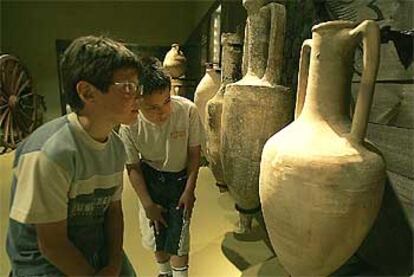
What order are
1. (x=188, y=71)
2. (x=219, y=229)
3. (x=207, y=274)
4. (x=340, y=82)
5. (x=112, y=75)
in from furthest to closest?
(x=188, y=71) < (x=219, y=229) < (x=207, y=274) < (x=340, y=82) < (x=112, y=75)

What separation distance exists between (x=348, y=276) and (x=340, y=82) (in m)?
0.56

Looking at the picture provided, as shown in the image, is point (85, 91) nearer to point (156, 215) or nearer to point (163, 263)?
point (156, 215)

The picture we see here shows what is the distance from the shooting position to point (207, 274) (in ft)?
4.42

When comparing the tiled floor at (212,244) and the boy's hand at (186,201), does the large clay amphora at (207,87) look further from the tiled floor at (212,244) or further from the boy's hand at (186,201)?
the boy's hand at (186,201)

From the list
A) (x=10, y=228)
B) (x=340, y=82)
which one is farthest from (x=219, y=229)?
(x=10, y=228)

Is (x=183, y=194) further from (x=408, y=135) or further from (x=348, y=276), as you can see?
(x=408, y=135)

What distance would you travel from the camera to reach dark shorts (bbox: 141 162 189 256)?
4.07 ft

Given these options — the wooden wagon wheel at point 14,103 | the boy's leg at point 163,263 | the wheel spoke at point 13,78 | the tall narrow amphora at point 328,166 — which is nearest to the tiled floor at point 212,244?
the boy's leg at point 163,263

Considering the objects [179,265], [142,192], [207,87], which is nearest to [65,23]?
[142,192]

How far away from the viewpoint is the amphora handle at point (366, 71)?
0.80m

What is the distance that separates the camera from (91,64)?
67 centimetres

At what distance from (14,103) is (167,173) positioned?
7.09ft

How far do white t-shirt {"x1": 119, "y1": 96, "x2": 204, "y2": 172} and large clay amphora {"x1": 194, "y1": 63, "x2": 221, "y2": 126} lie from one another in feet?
2.86

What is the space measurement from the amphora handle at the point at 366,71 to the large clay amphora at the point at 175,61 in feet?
3.08
